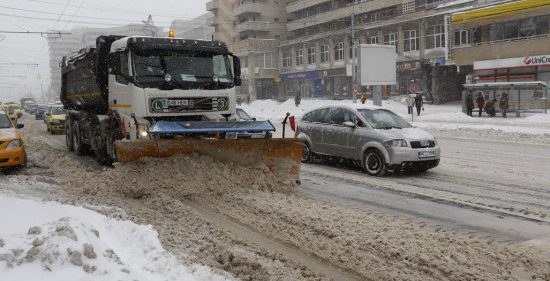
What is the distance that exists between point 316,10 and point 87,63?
58031mm

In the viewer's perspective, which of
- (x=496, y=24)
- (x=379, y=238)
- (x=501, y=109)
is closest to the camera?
(x=379, y=238)

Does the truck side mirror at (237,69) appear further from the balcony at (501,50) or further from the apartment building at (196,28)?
the apartment building at (196,28)

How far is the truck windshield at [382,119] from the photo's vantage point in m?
10.6

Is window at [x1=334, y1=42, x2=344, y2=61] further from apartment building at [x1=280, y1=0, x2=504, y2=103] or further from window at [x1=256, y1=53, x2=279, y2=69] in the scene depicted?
window at [x1=256, y1=53, x2=279, y2=69]

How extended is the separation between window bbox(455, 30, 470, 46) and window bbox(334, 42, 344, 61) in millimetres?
17201

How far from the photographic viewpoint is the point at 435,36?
45.6 m

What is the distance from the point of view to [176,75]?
371 inches

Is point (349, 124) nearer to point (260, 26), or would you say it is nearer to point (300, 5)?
point (300, 5)

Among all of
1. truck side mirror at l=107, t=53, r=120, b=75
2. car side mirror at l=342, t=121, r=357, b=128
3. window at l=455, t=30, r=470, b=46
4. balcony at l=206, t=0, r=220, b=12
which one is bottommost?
car side mirror at l=342, t=121, r=357, b=128

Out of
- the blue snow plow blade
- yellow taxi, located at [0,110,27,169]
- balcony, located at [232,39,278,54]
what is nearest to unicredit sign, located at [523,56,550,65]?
the blue snow plow blade

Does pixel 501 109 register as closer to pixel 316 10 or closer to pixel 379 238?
pixel 379 238

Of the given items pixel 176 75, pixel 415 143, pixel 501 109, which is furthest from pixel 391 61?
pixel 176 75

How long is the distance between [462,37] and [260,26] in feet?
121

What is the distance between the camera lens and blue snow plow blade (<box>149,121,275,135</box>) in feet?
26.8
